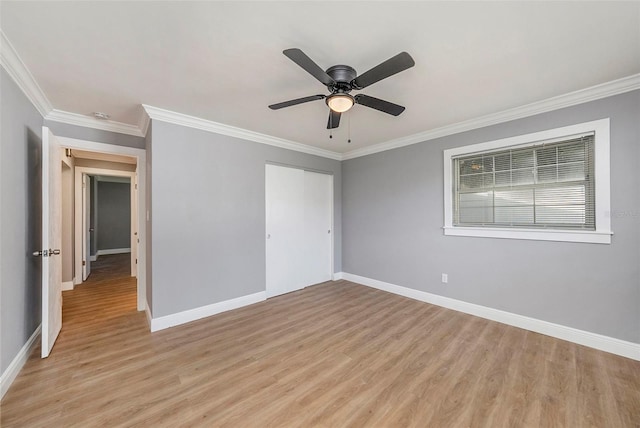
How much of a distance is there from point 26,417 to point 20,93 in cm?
244

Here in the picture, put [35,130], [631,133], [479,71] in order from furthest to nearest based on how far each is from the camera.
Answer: [35,130], [631,133], [479,71]

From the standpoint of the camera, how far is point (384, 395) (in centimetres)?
180

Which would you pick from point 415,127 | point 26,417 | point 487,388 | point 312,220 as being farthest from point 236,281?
point 415,127

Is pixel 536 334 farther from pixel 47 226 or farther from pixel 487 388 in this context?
pixel 47 226

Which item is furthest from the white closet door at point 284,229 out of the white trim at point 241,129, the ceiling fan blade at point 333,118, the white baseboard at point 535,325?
the ceiling fan blade at point 333,118

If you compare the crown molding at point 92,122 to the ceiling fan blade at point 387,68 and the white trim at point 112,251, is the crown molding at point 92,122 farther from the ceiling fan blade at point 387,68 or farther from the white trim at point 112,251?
the white trim at point 112,251

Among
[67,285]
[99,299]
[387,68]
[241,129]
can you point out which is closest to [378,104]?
[387,68]

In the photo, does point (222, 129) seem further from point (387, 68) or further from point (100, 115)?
point (387, 68)

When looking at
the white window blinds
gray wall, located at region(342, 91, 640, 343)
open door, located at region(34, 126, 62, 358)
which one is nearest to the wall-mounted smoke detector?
open door, located at region(34, 126, 62, 358)

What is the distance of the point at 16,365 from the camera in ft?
6.53

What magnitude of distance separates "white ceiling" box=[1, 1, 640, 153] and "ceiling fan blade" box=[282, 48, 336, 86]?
7.9 inches

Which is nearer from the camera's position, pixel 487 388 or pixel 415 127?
pixel 487 388

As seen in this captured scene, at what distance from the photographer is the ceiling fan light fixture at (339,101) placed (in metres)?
1.88

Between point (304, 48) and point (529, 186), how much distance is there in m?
2.79
